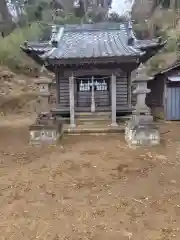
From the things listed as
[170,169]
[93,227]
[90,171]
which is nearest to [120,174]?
[90,171]

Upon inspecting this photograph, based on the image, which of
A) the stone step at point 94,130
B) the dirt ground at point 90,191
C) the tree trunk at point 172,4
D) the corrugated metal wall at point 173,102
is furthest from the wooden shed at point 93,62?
the tree trunk at point 172,4

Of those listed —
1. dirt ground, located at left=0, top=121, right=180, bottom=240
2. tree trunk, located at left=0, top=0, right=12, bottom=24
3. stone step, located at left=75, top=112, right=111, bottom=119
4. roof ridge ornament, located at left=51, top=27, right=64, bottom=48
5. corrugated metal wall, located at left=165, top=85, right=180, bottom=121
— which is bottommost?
dirt ground, located at left=0, top=121, right=180, bottom=240

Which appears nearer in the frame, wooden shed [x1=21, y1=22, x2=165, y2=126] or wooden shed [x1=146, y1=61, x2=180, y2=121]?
wooden shed [x1=21, y1=22, x2=165, y2=126]

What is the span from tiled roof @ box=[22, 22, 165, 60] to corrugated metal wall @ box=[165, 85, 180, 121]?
4.21 m

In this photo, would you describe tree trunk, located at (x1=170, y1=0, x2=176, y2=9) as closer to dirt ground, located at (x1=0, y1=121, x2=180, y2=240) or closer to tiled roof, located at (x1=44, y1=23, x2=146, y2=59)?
tiled roof, located at (x1=44, y1=23, x2=146, y2=59)

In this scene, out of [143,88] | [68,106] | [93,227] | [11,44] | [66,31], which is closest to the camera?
[93,227]

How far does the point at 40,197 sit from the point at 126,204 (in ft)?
6.75

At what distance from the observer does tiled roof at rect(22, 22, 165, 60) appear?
14.9 m

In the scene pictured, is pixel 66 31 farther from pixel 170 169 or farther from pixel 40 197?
pixel 40 197

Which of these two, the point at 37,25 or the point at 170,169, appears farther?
the point at 37,25

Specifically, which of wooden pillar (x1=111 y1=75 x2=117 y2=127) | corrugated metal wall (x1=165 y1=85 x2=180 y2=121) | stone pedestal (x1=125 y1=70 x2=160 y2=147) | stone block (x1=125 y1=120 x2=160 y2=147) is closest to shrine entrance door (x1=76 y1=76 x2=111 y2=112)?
wooden pillar (x1=111 y1=75 x2=117 y2=127)

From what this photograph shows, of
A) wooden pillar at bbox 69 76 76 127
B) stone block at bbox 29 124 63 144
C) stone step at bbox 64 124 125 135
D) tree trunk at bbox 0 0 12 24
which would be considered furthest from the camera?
tree trunk at bbox 0 0 12 24

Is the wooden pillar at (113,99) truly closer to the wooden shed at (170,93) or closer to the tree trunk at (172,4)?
the wooden shed at (170,93)

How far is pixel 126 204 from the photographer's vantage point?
7.65m
